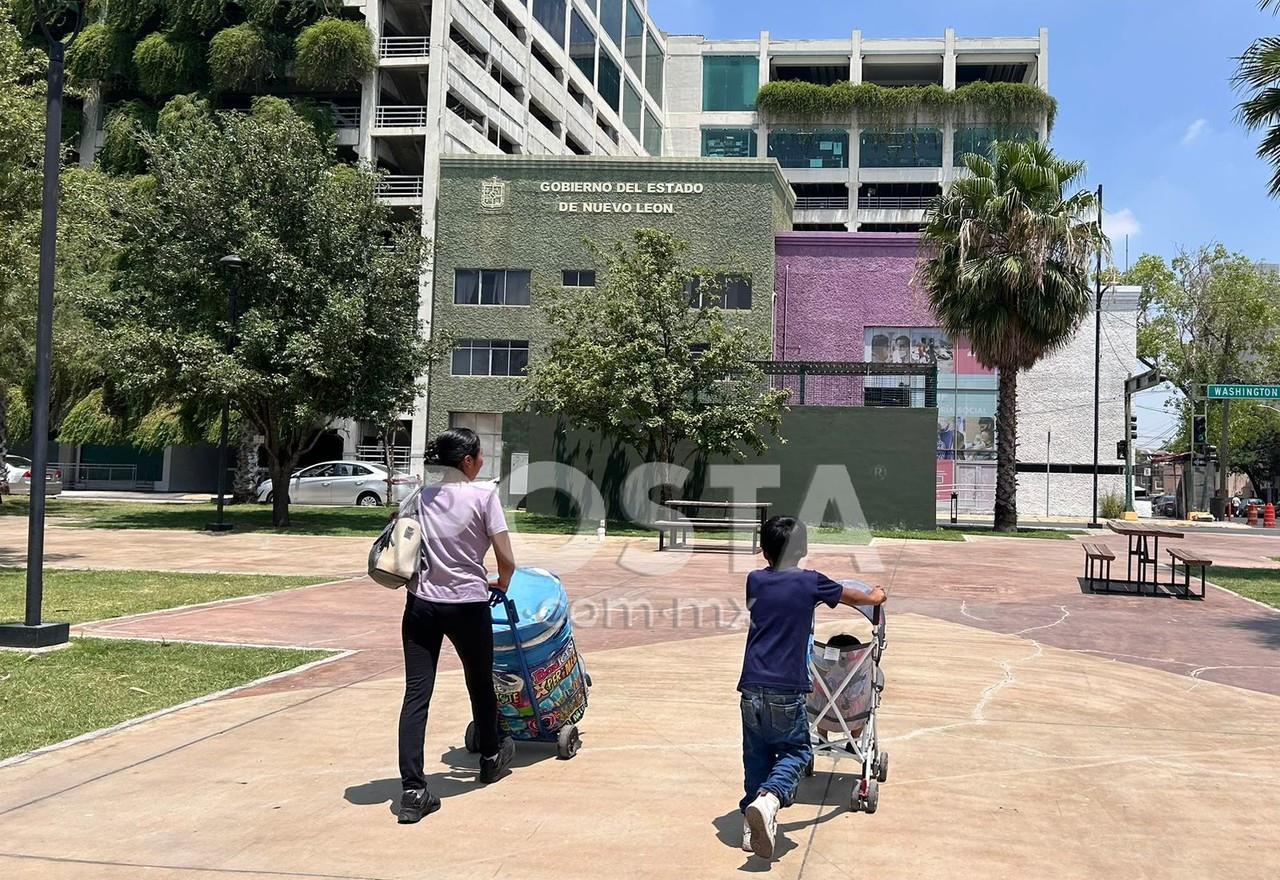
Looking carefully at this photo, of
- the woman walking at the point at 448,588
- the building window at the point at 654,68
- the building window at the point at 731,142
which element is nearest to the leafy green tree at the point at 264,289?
the woman walking at the point at 448,588

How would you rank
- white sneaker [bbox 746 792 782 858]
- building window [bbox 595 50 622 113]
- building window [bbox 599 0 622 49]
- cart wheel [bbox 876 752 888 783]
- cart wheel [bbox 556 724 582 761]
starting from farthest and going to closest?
building window [bbox 595 50 622 113] → building window [bbox 599 0 622 49] → cart wheel [bbox 556 724 582 761] → cart wheel [bbox 876 752 888 783] → white sneaker [bbox 746 792 782 858]

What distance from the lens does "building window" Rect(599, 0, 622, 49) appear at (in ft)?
203

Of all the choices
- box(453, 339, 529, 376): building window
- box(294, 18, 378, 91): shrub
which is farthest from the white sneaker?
box(294, 18, 378, 91): shrub

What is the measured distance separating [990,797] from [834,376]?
23.9 meters

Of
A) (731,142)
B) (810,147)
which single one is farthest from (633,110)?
(810,147)

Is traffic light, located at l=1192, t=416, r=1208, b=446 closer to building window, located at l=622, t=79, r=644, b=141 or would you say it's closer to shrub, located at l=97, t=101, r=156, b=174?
building window, located at l=622, t=79, r=644, b=141

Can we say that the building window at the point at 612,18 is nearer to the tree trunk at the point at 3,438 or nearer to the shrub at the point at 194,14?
the shrub at the point at 194,14

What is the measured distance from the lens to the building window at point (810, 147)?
6506 centimetres

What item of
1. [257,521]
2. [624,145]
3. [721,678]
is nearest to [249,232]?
[257,521]

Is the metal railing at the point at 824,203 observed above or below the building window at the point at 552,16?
below

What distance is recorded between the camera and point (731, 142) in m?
67.8

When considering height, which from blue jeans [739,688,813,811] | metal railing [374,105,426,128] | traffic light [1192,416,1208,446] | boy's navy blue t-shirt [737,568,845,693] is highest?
metal railing [374,105,426,128]

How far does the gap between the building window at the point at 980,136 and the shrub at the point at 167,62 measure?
41.9m

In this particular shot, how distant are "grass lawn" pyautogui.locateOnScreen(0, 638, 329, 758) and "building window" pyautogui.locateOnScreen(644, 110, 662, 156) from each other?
210ft
